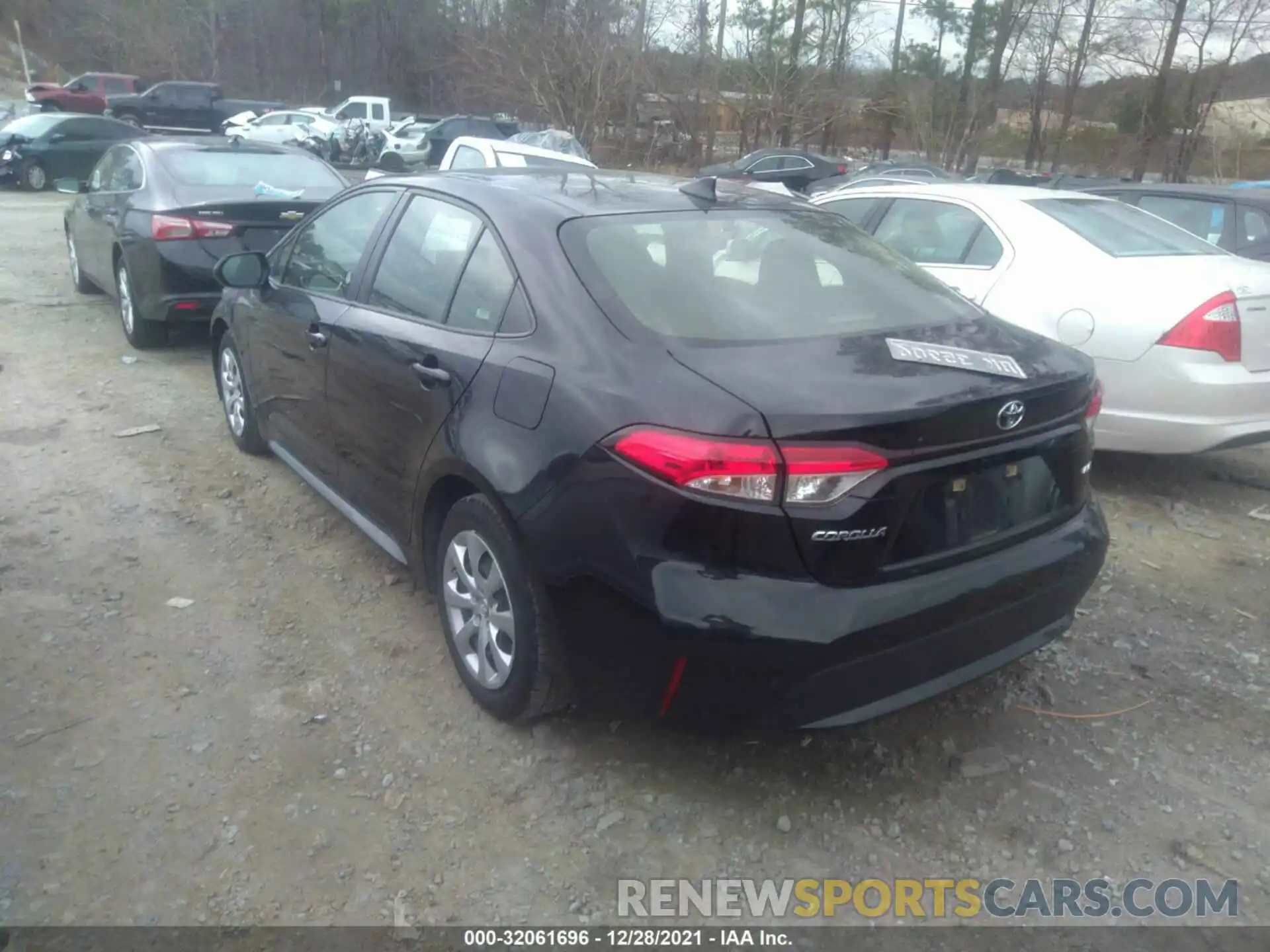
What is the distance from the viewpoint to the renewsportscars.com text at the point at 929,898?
2621mm

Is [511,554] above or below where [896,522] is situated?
below

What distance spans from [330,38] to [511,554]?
202 ft

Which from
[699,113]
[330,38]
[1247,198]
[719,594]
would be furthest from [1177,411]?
[330,38]

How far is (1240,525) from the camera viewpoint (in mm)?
5098

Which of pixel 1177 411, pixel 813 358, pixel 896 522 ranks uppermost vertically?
pixel 813 358

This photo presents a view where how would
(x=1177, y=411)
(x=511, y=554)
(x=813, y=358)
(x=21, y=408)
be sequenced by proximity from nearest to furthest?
1. (x=813, y=358)
2. (x=511, y=554)
3. (x=1177, y=411)
4. (x=21, y=408)

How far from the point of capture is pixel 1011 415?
274 centimetres

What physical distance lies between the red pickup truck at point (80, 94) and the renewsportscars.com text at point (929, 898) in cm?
3578

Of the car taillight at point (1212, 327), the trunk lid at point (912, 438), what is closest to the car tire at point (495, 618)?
the trunk lid at point (912, 438)

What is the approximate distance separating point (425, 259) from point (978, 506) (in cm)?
210

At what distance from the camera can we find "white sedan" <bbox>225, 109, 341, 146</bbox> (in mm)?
31766

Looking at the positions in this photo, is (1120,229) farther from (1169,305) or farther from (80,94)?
(80,94)

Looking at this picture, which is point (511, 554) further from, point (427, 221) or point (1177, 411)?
point (1177, 411)

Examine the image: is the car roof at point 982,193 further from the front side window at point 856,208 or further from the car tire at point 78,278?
the car tire at point 78,278
